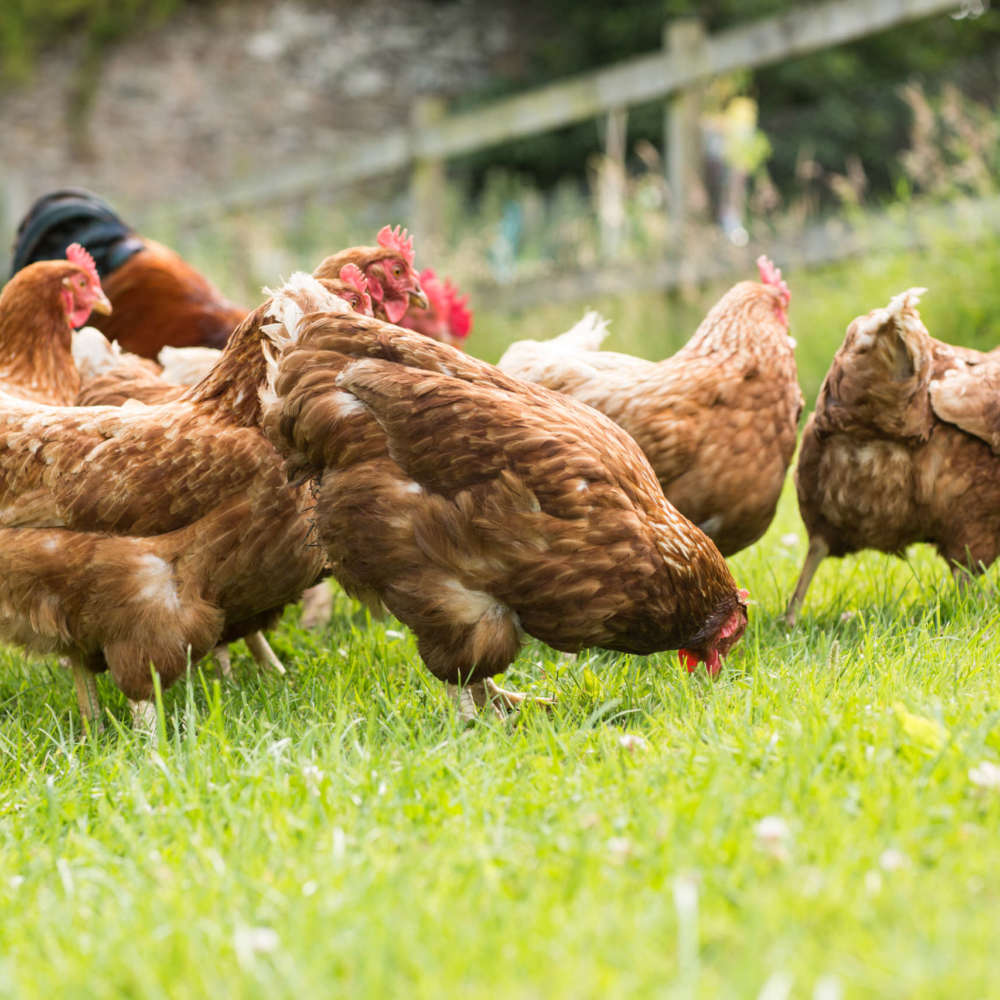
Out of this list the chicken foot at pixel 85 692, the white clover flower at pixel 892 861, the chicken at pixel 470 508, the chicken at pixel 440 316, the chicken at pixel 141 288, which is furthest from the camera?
the chicken at pixel 141 288

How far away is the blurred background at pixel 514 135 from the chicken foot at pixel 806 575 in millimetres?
3618

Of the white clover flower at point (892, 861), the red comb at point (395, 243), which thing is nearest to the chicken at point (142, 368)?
the red comb at point (395, 243)

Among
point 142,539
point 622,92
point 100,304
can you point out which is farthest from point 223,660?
point 622,92

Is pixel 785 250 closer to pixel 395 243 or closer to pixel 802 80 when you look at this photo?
pixel 395 243

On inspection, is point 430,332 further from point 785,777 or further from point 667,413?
point 785,777

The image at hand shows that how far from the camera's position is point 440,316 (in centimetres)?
530

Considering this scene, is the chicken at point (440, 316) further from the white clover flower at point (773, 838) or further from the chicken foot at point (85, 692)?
the white clover flower at point (773, 838)

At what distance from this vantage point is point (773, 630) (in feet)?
12.8

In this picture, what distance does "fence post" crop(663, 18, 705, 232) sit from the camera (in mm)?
8750

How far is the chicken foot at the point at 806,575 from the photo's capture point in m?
4.07

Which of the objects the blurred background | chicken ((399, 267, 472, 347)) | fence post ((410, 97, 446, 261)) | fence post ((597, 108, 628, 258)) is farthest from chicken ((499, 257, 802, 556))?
fence post ((410, 97, 446, 261))

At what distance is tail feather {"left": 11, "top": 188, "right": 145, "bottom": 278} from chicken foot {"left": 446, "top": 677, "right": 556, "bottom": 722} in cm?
338

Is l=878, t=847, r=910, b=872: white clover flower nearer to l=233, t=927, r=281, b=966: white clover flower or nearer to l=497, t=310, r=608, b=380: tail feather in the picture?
l=233, t=927, r=281, b=966: white clover flower

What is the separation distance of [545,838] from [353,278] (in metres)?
2.22
